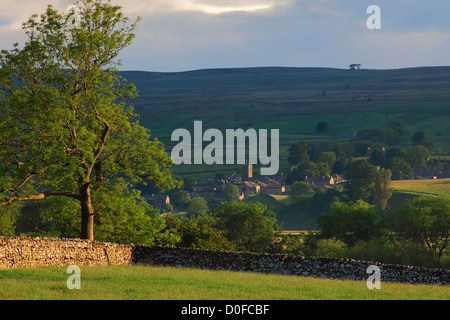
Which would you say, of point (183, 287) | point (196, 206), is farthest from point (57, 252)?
point (196, 206)

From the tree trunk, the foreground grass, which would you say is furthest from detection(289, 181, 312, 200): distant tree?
the foreground grass

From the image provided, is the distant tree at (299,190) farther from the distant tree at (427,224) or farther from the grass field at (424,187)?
the distant tree at (427,224)

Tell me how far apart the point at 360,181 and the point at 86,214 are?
150644 mm

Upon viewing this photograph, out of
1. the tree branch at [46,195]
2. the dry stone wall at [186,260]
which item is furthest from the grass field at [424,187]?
the dry stone wall at [186,260]

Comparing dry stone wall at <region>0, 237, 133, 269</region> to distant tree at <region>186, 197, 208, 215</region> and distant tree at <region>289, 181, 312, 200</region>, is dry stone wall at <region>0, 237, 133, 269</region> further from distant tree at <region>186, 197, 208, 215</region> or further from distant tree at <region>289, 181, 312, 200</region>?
distant tree at <region>186, 197, 208, 215</region>

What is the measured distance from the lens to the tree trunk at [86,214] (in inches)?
1405

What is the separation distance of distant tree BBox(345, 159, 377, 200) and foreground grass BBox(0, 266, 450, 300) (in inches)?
5938

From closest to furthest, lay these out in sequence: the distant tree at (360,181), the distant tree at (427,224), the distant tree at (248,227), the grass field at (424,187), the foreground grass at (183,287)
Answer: the foreground grass at (183,287)
the distant tree at (427,224)
the distant tree at (248,227)
the grass field at (424,187)
the distant tree at (360,181)

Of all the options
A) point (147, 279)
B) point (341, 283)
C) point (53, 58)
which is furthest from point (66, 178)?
point (341, 283)

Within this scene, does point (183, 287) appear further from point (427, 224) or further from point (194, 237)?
point (427, 224)

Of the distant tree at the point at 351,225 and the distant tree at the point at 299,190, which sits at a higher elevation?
the distant tree at the point at 351,225

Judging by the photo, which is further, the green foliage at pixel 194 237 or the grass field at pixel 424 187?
the grass field at pixel 424 187
